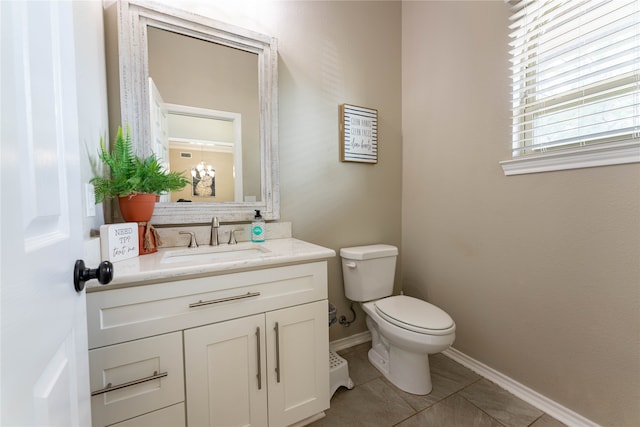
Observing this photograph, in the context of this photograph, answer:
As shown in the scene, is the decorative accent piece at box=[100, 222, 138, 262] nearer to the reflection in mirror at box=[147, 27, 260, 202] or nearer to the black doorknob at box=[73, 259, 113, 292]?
the reflection in mirror at box=[147, 27, 260, 202]

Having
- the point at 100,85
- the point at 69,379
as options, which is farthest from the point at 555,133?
the point at 100,85

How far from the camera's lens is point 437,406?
4.54 ft

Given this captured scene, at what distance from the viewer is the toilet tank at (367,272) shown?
5.68 feet

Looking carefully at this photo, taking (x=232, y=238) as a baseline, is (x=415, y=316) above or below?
below

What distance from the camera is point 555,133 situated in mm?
1293

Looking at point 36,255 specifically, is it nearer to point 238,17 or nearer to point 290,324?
point 290,324

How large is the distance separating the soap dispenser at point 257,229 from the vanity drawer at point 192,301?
43 centimetres

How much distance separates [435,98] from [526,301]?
4.61 feet

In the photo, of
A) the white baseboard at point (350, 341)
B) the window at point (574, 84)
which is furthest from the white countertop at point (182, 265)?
the window at point (574, 84)

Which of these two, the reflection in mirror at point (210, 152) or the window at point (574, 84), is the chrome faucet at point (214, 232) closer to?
the reflection in mirror at point (210, 152)

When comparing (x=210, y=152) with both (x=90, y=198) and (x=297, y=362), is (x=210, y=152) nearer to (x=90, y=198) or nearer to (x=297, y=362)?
(x=90, y=198)

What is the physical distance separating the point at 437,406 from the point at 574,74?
179 centimetres

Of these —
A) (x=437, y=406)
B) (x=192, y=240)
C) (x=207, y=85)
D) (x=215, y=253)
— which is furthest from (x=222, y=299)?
(x=437, y=406)

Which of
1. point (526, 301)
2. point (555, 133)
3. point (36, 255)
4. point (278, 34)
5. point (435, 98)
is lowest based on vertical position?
point (526, 301)
